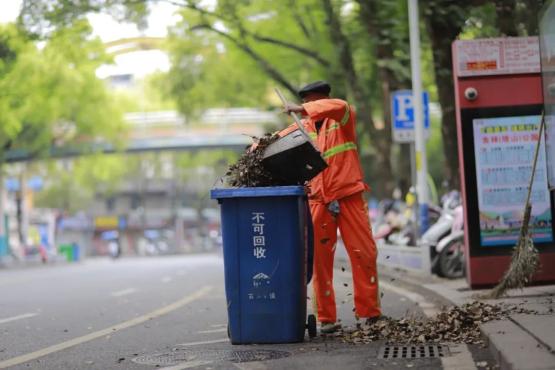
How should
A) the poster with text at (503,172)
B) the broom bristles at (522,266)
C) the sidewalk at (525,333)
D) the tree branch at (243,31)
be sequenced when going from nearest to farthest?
the sidewalk at (525,333), the broom bristles at (522,266), the poster with text at (503,172), the tree branch at (243,31)

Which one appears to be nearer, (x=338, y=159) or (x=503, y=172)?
(x=338, y=159)

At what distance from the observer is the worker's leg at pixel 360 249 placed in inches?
267

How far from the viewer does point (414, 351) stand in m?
5.84

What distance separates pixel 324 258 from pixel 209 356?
129cm

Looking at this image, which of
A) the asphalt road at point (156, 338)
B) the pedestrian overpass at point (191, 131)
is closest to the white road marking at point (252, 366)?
the asphalt road at point (156, 338)

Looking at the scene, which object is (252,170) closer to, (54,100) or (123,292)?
(123,292)

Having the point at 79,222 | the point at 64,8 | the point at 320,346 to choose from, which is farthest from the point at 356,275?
the point at 79,222

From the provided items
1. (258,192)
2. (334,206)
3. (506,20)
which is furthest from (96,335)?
(506,20)

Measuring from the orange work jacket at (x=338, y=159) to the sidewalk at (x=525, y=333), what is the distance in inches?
56.6

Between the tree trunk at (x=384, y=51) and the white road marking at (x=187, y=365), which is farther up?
the tree trunk at (x=384, y=51)

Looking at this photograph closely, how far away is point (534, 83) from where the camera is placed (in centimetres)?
952

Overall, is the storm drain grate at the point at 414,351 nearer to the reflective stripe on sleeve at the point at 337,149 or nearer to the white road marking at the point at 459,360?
→ the white road marking at the point at 459,360

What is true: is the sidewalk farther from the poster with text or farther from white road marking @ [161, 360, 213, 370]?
white road marking @ [161, 360, 213, 370]

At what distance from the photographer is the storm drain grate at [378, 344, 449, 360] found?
18.5 ft
